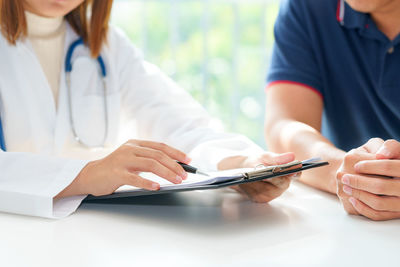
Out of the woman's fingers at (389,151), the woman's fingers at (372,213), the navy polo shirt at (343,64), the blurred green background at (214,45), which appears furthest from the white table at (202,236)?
the blurred green background at (214,45)

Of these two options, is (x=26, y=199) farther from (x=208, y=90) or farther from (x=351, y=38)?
(x=208, y=90)

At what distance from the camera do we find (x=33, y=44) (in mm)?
1348

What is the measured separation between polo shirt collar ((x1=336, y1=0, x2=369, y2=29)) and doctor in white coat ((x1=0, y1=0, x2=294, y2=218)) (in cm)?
44

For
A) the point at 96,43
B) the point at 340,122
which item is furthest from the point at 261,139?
the point at 96,43

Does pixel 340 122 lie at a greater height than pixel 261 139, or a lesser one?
greater

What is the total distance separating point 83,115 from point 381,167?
787 mm

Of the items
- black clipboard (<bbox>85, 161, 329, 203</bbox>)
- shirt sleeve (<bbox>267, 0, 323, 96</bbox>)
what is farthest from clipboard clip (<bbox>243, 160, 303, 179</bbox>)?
shirt sleeve (<bbox>267, 0, 323, 96</bbox>)

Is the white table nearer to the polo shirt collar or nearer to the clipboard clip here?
the clipboard clip

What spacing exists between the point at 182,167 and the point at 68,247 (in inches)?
9.8

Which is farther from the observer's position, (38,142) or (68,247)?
(38,142)

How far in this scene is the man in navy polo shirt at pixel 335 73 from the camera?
52.8 inches

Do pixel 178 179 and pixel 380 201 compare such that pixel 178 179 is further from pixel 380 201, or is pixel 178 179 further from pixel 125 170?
pixel 380 201

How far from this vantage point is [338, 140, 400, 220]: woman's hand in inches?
34.4

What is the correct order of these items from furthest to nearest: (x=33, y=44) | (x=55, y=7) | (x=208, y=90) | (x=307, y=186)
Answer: (x=208, y=90) < (x=33, y=44) < (x=55, y=7) < (x=307, y=186)
